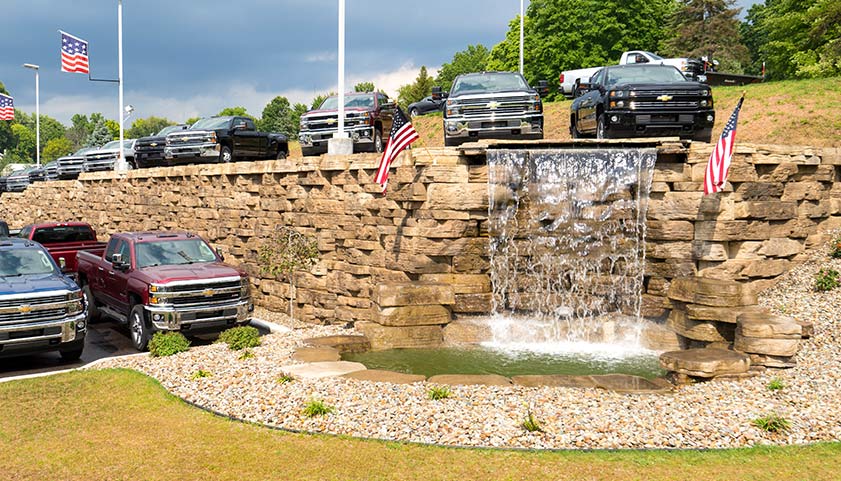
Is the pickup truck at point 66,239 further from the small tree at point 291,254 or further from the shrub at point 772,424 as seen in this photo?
the shrub at point 772,424

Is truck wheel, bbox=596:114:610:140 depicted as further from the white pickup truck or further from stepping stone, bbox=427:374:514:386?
stepping stone, bbox=427:374:514:386

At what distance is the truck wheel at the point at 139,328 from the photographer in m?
12.7

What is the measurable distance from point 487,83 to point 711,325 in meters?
8.45

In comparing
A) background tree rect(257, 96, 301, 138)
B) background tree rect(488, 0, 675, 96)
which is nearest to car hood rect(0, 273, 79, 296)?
background tree rect(488, 0, 675, 96)

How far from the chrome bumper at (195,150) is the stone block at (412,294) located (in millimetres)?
12092

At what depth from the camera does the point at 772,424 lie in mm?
7898

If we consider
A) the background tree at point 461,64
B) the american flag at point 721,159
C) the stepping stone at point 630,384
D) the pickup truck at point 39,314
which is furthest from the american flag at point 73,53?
the background tree at point 461,64

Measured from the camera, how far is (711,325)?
12070mm

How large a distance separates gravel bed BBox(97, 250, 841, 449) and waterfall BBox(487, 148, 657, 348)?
3.58m

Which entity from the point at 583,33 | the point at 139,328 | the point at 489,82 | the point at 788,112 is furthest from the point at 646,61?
the point at 139,328

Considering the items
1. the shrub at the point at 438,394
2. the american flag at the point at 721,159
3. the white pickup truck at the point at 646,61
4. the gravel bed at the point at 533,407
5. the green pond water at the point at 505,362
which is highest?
the white pickup truck at the point at 646,61

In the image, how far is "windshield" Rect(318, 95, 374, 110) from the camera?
68.7 ft

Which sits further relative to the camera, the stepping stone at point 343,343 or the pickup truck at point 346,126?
the pickup truck at point 346,126

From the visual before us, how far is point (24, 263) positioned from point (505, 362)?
8619mm
